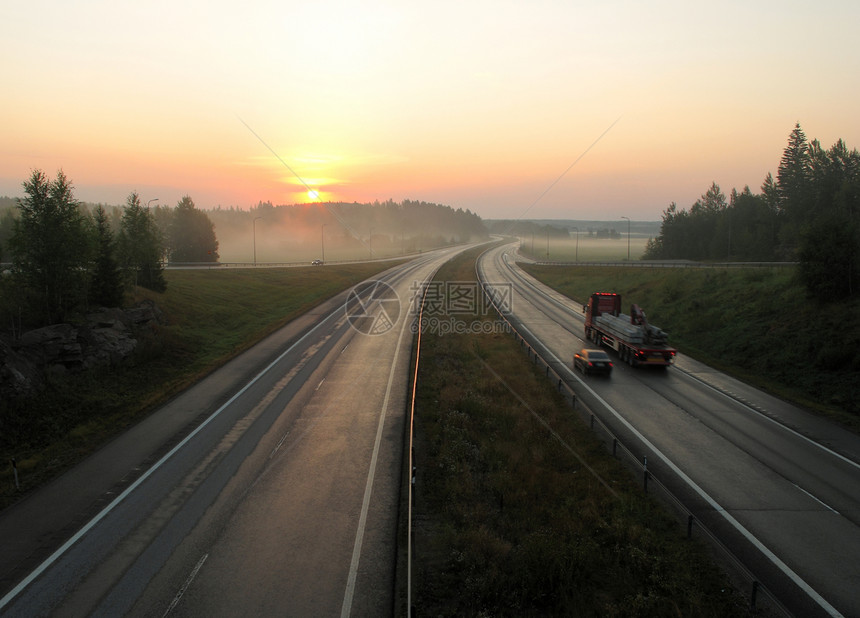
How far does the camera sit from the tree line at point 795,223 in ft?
107

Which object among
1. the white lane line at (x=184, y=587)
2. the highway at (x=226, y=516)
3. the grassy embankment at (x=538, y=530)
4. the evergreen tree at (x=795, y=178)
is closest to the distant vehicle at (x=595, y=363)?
the grassy embankment at (x=538, y=530)

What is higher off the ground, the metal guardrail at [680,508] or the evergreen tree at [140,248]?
the evergreen tree at [140,248]

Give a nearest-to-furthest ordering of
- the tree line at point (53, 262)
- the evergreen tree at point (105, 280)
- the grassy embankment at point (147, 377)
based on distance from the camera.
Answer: the grassy embankment at point (147, 377)
the tree line at point (53, 262)
the evergreen tree at point (105, 280)

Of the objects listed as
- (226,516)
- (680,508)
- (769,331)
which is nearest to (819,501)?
(680,508)

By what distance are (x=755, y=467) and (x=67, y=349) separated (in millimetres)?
33215

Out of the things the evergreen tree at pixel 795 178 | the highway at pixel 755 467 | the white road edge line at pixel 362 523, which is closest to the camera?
the white road edge line at pixel 362 523

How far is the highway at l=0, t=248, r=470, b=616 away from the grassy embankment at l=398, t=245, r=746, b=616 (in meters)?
1.37

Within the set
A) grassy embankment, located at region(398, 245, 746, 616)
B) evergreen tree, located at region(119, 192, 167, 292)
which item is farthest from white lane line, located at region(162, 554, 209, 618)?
evergreen tree, located at region(119, 192, 167, 292)

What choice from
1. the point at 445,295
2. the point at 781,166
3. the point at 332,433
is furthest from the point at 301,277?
the point at 781,166

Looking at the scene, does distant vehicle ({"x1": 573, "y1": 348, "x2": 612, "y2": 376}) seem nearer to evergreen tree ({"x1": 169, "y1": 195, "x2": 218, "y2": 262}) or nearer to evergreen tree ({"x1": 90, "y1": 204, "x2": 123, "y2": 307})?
evergreen tree ({"x1": 90, "y1": 204, "x2": 123, "y2": 307})

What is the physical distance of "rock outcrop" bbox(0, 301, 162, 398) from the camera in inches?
877

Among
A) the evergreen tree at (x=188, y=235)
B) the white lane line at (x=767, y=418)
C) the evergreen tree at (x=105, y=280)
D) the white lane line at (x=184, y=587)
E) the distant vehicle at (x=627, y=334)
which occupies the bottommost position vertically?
the white lane line at (x=184, y=587)

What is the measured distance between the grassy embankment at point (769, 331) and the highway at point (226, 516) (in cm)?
2170

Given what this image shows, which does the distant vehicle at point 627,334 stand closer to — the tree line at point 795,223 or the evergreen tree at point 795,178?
the tree line at point 795,223
